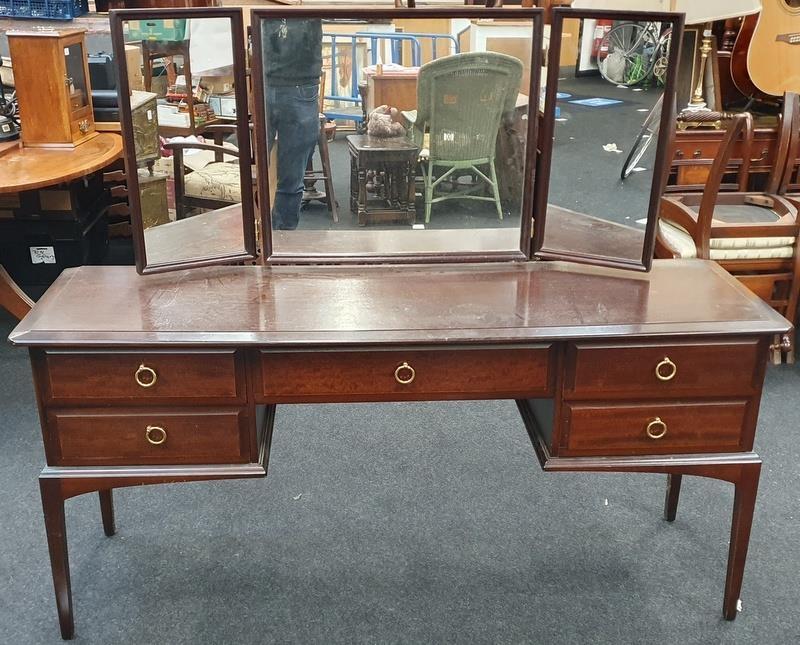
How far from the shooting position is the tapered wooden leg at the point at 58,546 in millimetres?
1697

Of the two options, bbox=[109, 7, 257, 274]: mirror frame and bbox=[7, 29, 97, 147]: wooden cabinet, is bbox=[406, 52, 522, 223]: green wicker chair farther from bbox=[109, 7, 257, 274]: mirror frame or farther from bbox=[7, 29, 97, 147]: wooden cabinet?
bbox=[7, 29, 97, 147]: wooden cabinet

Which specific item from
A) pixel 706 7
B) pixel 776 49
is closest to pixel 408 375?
pixel 706 7

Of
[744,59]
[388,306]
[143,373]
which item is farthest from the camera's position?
[744,59]

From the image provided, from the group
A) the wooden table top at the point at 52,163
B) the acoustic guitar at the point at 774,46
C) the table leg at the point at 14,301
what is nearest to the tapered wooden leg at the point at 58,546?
the wooden table top at the point at 52,163

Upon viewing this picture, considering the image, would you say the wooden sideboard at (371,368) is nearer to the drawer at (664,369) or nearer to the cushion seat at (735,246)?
the drawer at (664,369)

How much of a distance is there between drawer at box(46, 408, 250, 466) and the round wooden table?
1.36 metres

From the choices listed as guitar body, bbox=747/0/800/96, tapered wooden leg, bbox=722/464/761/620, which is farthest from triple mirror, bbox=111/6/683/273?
guitar body, bbox=747/0/800/96

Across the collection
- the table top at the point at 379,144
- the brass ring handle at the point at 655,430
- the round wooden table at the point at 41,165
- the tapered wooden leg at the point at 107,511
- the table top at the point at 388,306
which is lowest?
the tapered wooden leg at the point at 107,511

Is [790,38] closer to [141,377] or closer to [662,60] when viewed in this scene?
[662,60]

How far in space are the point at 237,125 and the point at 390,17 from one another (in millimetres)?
416

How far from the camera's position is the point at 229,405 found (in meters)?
1.67

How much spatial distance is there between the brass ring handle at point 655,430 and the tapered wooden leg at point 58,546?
1.24 meters

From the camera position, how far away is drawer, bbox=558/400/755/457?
5.64 ft

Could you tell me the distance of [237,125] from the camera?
184 cm
